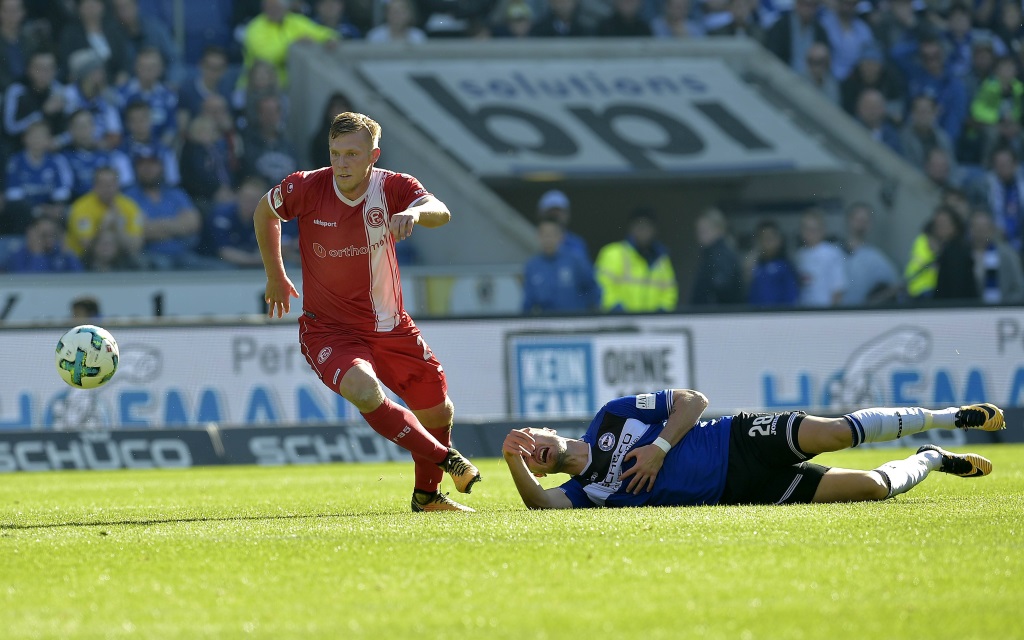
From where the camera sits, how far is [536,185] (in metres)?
21.1

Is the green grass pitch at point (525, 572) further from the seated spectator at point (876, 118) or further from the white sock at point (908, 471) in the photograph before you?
the seated spectator at point (876, 118)

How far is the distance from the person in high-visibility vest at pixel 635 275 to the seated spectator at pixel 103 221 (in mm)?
5264

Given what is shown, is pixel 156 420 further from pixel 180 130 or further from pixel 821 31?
pixel 821 31

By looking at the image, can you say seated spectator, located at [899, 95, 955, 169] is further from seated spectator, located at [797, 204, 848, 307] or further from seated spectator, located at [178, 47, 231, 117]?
seated spectator, located at [178, 47, 231, 117]

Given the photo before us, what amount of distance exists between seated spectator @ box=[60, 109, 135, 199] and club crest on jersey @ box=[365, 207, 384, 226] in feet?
33.1

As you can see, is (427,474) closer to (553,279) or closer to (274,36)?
(553,279)

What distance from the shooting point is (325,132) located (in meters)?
18.0

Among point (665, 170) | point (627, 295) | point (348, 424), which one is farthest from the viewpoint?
point (665, 170)

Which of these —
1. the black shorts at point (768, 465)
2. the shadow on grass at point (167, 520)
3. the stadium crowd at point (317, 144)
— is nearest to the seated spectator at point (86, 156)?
the stadium crowd at point (317, 144)

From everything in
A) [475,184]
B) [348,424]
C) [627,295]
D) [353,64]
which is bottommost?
[348,424]

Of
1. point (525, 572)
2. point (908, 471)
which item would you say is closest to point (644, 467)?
point (908, 471)

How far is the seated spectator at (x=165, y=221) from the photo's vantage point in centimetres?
1702

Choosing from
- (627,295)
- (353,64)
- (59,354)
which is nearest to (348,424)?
(627,295)

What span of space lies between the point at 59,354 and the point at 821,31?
14.8 m
